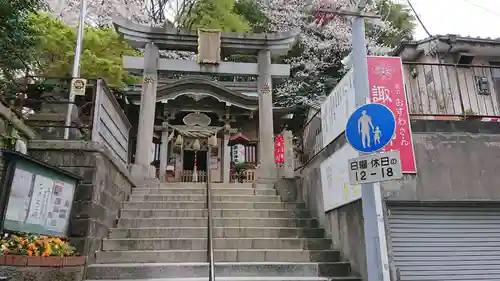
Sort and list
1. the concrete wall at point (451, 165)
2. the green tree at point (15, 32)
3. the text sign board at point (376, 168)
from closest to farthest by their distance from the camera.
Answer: the text sign board at point (376, 168)
the concrete wall at point (451, 165)
the green tree at point (15, 32)

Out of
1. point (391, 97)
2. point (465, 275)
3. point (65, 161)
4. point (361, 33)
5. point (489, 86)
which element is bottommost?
point (465, 275)

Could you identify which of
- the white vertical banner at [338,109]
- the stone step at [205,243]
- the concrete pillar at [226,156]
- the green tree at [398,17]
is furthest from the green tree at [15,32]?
the green tree at [398,17]

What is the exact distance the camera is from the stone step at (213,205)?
8805 mm

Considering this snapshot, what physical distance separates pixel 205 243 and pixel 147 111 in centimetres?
684

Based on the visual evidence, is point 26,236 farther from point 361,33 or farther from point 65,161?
point 361,33

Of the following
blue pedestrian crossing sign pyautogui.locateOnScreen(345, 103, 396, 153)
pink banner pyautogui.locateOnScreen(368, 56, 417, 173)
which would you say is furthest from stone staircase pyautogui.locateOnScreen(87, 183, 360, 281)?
blue pedestrian crossing sign pyautogui.locateOnScreen(345, 103, 396, 153)

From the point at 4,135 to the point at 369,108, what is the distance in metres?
5.11

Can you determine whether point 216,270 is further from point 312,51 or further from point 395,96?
point 312,51

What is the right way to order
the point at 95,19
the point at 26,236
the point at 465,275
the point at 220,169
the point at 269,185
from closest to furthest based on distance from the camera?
1. the point at 26,236
2. the point at 465,275
3. the point at 269,185
4. the point at 220,169
5. the point at 95,19

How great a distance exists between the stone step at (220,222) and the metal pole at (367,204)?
3.78 m

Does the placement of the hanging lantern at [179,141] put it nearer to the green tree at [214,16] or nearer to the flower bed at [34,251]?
the green tree at [214,16]

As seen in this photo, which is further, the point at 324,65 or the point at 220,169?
the point at 324,65

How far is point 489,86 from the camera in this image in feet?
31.7

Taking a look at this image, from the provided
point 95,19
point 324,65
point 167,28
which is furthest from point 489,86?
point 95,19
